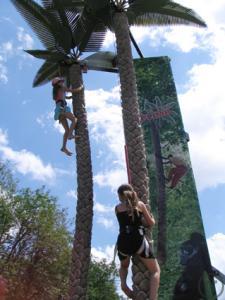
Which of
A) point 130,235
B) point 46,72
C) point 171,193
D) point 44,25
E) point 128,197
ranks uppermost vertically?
point 46,72

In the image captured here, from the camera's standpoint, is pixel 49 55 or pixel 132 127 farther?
pixel 49 55

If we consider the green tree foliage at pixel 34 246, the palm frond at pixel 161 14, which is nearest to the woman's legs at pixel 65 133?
the palm frond at pixel 161 14

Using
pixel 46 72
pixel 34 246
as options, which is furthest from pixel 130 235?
pixel 34 246

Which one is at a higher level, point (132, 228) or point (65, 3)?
point (65, 3)

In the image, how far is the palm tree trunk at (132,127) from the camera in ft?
26.6

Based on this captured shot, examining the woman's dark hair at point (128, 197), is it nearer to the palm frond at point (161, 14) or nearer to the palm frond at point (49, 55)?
the palm frond at point (161, 14)

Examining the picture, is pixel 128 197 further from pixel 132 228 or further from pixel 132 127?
pixel 132 127

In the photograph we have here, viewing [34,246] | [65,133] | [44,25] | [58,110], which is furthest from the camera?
[34,246]

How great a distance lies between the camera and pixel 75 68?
1471 cm

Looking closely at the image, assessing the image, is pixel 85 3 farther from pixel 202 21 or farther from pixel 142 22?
pixel 202 21

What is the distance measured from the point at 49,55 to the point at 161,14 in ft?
12.8

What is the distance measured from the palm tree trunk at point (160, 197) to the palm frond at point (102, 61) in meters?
2.69

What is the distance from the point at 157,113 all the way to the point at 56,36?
402 cm

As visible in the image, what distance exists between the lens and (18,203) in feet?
80.7
